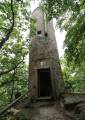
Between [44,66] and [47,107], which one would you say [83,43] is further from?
[47,107]

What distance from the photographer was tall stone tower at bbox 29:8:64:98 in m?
9.52

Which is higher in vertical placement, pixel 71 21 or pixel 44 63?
pixel 71 21

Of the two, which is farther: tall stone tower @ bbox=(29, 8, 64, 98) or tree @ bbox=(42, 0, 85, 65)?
tall stone tower @ bbox=(29, 8, 64, 98)

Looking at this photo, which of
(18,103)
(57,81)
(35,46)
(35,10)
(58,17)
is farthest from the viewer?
(35,10)

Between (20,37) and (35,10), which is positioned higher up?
(35,10)

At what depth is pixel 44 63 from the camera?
33.6 feet

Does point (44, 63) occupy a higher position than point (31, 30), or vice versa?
point (31, 30)

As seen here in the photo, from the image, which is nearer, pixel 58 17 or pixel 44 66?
pixel 58 17

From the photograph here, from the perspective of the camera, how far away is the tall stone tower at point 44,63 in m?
9.52

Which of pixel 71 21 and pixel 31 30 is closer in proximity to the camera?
pixel 71 21

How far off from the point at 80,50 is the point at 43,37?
402 centimetres

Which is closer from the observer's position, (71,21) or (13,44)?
(71,21)

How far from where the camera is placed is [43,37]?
39.6 feet

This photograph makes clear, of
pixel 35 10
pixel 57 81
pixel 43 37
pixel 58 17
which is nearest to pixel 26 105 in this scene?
pixel 57 81
